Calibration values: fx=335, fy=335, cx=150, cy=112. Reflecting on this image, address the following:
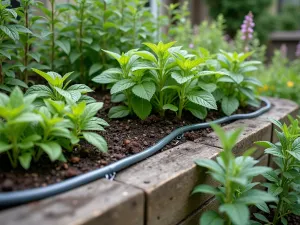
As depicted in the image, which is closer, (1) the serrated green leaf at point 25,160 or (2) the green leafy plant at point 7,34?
(1) the serrated green leaf at point 25,160

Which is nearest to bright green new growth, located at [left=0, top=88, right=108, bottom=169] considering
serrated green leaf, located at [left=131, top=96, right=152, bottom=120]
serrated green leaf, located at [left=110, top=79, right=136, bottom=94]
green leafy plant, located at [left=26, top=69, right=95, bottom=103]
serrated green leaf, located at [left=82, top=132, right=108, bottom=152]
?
serrated green leaf, located at [left=82, top=132, right=108, bottom=152]

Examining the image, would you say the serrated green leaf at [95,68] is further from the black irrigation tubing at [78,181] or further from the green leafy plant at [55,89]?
the black irrigation tubing at [78,181]

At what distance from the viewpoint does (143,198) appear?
1.13 m

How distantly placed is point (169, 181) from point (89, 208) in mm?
343

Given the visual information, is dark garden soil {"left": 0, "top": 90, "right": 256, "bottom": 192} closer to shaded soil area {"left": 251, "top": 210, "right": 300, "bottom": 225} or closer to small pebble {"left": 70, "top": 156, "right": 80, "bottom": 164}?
small pebble {"left": 70, "top": 156, "right": 80, "bottom": 164}

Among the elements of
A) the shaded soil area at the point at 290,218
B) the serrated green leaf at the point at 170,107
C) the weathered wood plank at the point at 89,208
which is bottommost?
the shaded soil area at the point at 290,218

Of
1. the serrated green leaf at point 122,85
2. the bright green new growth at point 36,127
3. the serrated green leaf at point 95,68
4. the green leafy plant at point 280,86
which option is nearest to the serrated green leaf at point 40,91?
the bright green new growth at point 36,127

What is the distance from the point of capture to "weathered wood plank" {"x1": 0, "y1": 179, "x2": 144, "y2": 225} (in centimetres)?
93

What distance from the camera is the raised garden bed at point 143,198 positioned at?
96cm

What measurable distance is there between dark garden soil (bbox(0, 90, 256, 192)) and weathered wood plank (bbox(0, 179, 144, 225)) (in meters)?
0.11

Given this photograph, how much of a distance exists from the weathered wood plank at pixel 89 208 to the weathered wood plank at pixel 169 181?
59 millimetres

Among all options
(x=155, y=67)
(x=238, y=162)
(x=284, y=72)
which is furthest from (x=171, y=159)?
(x=284, y=72)

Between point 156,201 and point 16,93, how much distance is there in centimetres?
61

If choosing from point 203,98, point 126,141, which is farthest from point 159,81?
point 126,141
